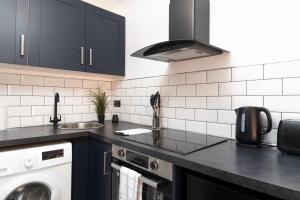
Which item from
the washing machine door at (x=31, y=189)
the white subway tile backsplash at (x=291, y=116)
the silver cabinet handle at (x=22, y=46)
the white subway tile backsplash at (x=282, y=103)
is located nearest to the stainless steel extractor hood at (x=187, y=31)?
the white subway tile backsplash at (x=282, y=103)

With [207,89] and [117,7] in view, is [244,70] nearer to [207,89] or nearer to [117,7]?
[207,89]

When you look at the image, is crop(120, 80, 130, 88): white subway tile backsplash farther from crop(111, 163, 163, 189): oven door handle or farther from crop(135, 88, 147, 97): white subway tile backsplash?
crop(111, 163, 163, 189): oven door handle

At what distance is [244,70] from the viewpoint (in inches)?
50.7

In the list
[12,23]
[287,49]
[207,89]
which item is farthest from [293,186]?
[12,23]

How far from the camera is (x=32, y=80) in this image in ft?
6.15

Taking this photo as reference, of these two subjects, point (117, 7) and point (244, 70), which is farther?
point (117, 7)

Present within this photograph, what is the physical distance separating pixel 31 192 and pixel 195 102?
1400 millimetres

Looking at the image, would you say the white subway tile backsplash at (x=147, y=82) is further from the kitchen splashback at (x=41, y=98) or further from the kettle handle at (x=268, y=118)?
the kettle handle at (x=268, y=118)

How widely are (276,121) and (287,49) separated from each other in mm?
428

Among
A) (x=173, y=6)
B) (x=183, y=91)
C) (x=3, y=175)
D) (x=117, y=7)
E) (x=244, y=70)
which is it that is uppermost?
(x=117, y=7)

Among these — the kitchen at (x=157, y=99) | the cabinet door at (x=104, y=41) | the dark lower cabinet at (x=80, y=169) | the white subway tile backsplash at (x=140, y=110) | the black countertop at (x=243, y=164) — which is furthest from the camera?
the white subway tile backsplash at (x=140, y=110)

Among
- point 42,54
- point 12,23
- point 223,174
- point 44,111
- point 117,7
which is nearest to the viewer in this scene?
point 223,174

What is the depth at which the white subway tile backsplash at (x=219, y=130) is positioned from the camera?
4.47ft

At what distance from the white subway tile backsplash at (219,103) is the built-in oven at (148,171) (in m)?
0.66
